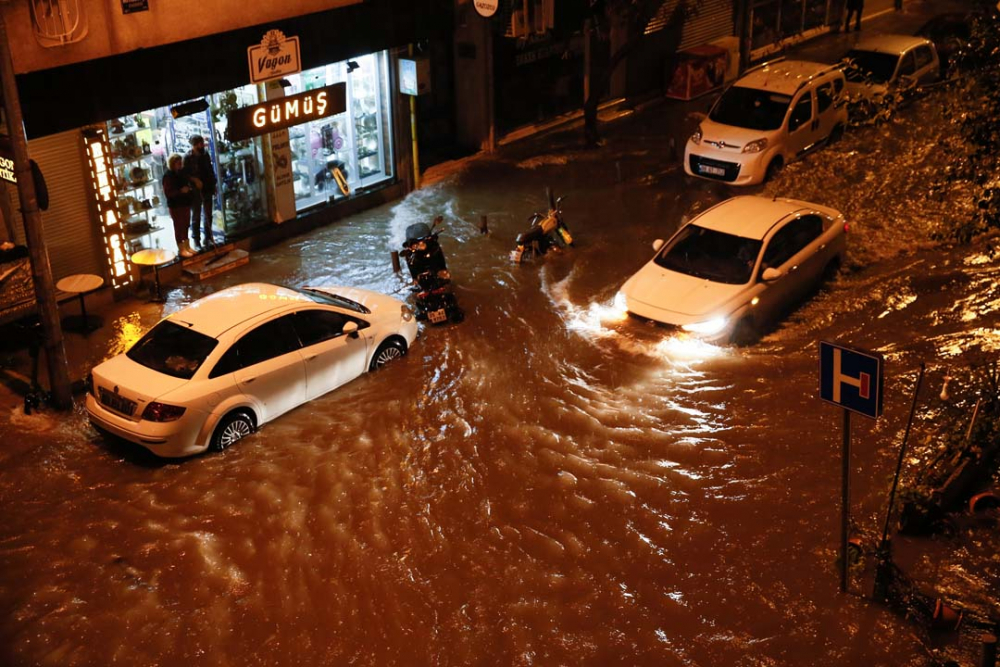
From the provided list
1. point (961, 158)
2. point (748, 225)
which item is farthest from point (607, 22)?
point (961, 158)

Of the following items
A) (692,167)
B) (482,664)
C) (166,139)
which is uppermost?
(166,139)

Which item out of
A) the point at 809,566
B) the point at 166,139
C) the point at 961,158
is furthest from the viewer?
the point at 166,139

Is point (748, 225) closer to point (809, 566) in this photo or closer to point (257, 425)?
point (809, 566)

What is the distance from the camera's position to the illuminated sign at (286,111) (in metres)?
16.2

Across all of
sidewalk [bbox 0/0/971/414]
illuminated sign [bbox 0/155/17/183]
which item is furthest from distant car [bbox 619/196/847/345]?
illuminated sign [bbox 0/155/17/183]

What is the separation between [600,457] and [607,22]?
1335cm

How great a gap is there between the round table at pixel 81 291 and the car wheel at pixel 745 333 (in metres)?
8.39

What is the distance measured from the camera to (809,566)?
9.69 m

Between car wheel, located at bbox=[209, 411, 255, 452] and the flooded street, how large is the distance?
132 mm

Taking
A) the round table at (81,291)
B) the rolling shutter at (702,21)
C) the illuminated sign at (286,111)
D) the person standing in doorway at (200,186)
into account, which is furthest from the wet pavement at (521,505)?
the rolling shutter at (702,21)

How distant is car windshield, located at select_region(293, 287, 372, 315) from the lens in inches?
513

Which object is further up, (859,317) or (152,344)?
(152,344)

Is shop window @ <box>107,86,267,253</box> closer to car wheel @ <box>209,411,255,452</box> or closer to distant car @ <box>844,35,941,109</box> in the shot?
car wheel @ <box>209,411,255,452</box>

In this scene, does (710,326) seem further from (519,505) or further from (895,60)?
(895,60)
